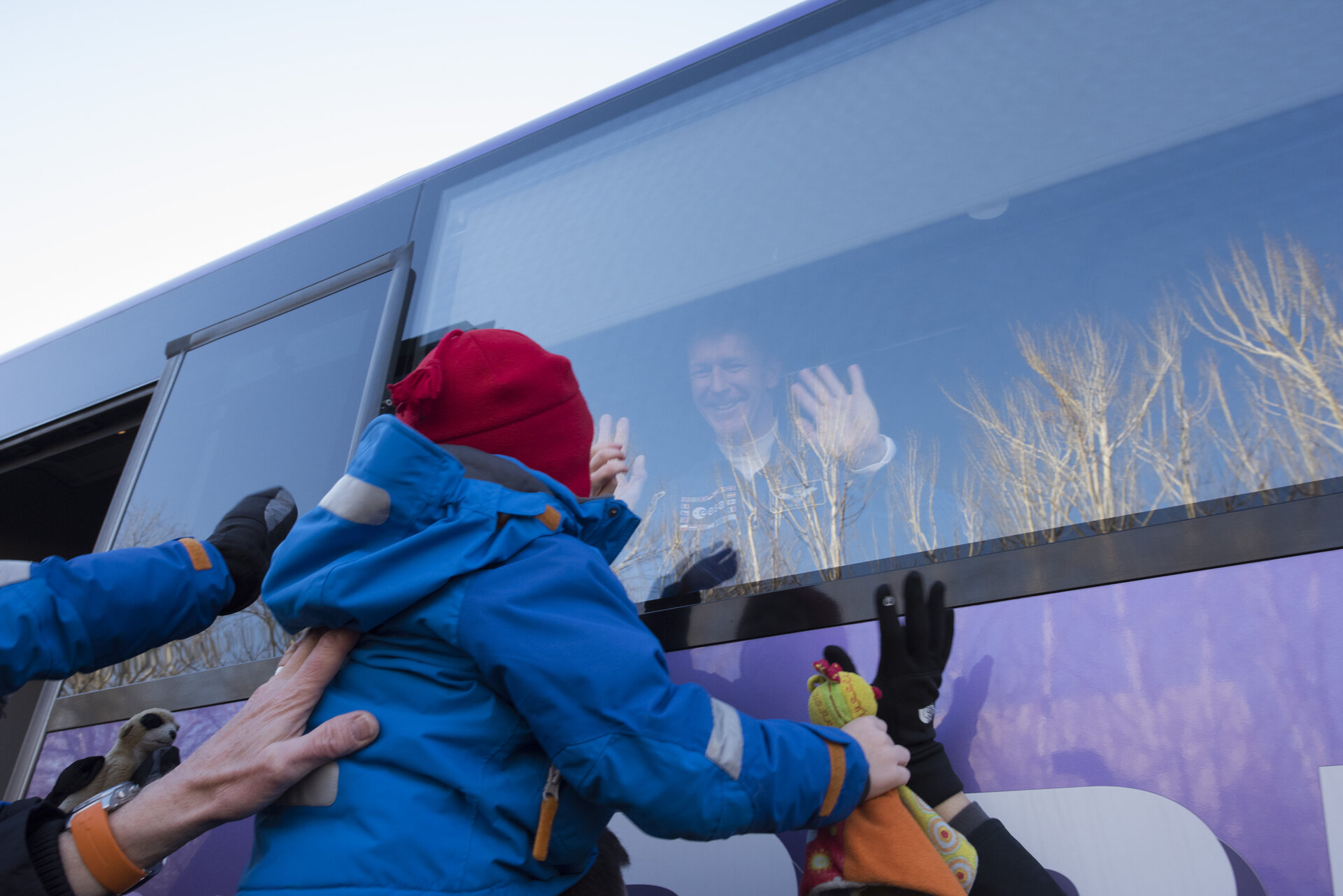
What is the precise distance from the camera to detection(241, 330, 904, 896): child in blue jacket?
982 mm

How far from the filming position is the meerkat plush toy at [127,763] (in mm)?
1595

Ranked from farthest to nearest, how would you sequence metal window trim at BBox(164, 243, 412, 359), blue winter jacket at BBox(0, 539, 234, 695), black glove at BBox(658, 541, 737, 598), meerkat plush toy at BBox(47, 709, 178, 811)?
metal window trim at BBox(164, 243, 412, 359), meerkat plush toy at BBox(47, 709, 178, 811), black glove at BBox(658, 541, 737, 598), blue winter jacket at BBox(0, 539, 234, 695)

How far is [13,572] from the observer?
4.42 feet

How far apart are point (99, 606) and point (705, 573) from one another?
913 mm

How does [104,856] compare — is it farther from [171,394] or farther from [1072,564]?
[171,394]

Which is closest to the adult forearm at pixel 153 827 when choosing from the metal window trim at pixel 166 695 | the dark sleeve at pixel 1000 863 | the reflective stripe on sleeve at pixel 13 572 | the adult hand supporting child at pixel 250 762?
the adult hand supporting child at pixel 250 762

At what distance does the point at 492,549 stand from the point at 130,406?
7.27ft

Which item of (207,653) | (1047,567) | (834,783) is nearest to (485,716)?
(834,783)

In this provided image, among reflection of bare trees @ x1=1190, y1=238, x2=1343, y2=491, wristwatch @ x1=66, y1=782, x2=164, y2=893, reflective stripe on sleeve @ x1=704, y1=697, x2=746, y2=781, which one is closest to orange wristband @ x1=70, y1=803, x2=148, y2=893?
wristwatch @ x1=66, y1=782, x2=164, y2=893

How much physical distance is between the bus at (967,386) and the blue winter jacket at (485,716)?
1.02ft

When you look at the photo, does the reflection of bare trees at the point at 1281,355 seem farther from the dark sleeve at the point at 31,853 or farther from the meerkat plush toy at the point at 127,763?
the meerkat plush toy at the point at 127,763

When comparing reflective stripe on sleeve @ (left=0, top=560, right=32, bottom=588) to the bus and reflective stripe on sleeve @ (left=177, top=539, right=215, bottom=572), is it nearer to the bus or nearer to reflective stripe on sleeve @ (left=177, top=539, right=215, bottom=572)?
reflective stripe on sleeve @ (left=177, top=539, right=215, bottom=572)

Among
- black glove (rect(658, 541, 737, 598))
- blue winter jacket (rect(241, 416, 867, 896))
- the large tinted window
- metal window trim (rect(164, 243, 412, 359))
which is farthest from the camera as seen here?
metal window trim (rect(164, 243, 412, 359))

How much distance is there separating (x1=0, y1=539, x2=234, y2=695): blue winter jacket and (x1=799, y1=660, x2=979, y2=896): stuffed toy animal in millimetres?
1048
